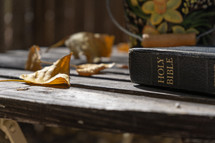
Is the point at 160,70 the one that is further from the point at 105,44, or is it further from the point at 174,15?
the point at 105,44

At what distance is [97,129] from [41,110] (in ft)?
0.37

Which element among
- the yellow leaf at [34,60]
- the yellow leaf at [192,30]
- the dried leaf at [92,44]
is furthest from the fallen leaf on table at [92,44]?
the yellow leaf at [192,30]

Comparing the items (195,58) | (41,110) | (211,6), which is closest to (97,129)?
(41,110)

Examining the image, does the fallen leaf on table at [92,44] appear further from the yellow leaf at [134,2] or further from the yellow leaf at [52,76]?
the yellow leaf at [52,76]

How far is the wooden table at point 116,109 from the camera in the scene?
457mm

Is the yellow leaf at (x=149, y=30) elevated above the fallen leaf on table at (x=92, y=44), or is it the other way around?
the yellow leaf at (x=149, y=30)

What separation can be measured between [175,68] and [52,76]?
30 centimetres

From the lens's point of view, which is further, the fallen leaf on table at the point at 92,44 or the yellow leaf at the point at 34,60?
the fallen leaf on table at the point at 92,44

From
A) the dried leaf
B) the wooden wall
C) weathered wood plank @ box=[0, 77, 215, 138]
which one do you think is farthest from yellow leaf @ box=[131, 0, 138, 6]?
the wooden wall

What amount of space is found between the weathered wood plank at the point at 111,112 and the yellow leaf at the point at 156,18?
41cm

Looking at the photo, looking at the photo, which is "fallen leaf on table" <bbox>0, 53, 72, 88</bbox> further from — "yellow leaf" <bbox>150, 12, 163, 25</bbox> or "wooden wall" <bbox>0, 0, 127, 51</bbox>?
"wooden wall" <bbox>0, 0, 127, 51</bbox>

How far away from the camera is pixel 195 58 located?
56cm

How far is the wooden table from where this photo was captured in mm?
457

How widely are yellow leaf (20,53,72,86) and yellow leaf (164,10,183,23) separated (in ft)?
1.22
